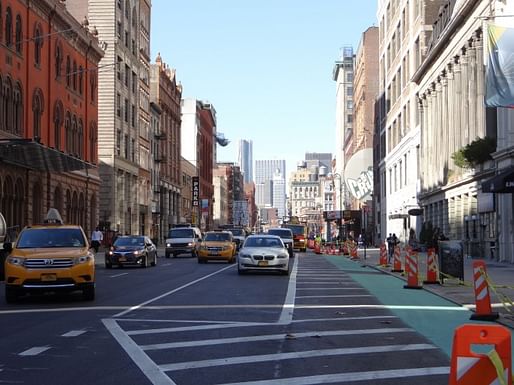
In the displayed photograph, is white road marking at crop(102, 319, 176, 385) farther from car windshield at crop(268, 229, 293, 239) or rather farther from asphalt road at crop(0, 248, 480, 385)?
car windshield at crop(268, 229, 293, 239)

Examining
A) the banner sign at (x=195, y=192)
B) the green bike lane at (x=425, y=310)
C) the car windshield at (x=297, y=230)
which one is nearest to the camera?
the green bike lane at (x=425, y=310)

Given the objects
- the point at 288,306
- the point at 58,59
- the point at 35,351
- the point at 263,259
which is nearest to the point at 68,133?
the point at 58,59

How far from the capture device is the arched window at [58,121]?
50500 mm

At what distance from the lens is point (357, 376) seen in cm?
873

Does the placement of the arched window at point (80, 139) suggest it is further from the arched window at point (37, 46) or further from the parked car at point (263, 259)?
the parked car at point (263, 259)

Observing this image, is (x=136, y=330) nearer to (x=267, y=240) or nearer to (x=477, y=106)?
(x=267, y=240)

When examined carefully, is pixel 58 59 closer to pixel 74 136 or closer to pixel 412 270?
pixel 74 136

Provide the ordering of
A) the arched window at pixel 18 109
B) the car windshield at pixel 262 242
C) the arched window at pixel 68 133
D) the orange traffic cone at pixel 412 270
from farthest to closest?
1. the arched window at pixel 68 133
2. the arched window at pixel 18 109
3. the car windshield at pixel 262 242
4. the orange traffic cone at pixel 412 270

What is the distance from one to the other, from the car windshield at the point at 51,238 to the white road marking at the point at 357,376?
10556 millimetres

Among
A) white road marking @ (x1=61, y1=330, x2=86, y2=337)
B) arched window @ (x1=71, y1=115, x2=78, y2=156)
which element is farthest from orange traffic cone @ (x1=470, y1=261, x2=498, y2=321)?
arched window @ (x1=71, y1=115, x2=78, y2=156)

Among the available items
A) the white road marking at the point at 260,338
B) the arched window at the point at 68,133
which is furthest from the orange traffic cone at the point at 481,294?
the arched window at the point at 68,133

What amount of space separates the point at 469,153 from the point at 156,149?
53948mm

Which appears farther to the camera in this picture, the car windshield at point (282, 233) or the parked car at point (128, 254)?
the car windshield at point (282, 233)

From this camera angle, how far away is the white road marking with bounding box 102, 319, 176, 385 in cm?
847
